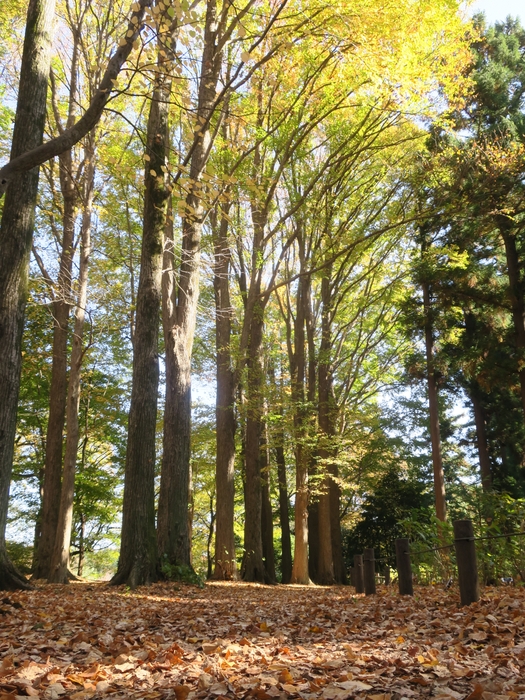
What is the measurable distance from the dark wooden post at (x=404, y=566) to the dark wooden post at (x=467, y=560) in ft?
5.76

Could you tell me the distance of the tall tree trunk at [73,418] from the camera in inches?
448

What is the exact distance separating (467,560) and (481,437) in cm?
1697

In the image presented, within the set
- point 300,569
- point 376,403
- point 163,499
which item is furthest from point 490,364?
point 376,403

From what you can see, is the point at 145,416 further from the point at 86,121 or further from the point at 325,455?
the point at 325,455

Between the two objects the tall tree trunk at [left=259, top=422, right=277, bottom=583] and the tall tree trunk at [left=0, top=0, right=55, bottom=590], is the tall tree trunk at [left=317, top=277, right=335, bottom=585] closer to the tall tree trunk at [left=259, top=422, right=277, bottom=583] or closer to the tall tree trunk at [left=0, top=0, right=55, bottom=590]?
the tall tree trunk at [left=259, top=422, right=277, bottom=583]

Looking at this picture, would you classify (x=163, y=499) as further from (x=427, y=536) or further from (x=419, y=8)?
(x=419, y=8)

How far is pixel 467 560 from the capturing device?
5312 millimetres

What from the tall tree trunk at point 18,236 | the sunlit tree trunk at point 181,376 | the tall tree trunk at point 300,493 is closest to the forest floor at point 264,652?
the tall tree trunk at point 18,236

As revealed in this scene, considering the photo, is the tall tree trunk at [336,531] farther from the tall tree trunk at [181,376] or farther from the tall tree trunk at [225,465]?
the tall tree trunk at [181,376]

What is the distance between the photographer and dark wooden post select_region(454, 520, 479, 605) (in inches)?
209

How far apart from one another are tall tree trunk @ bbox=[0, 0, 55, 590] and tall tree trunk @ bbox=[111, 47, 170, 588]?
2.12 m

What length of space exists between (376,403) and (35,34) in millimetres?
22743

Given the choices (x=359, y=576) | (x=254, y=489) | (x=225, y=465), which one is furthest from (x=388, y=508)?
(x=359, y=576)

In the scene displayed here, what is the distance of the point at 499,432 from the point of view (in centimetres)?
2109
